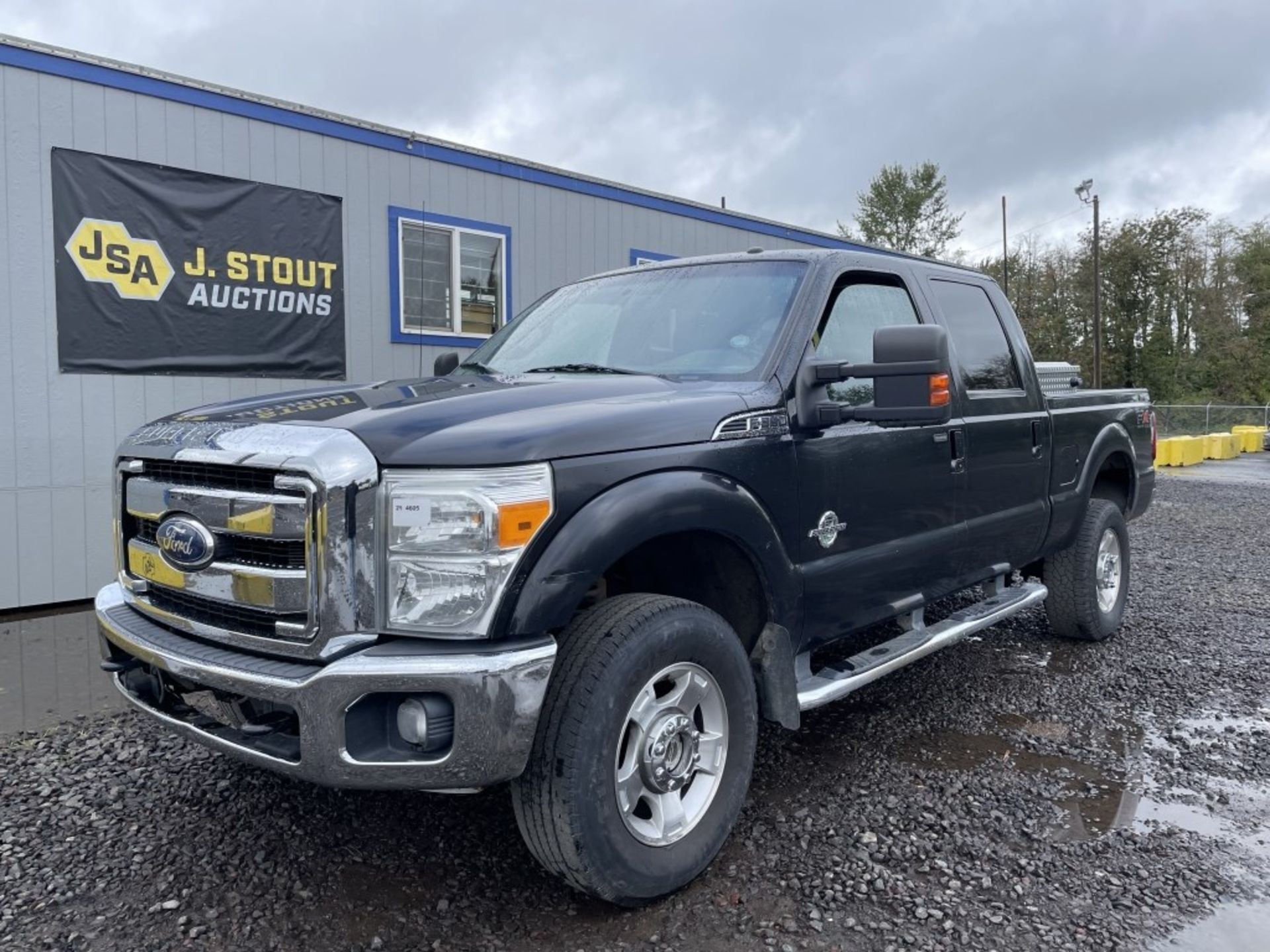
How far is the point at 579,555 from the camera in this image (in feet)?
7.86

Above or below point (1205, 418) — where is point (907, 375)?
below

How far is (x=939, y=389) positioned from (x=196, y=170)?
19.2 ft

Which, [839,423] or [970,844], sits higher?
[839,423]

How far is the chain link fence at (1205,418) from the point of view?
28391 mm

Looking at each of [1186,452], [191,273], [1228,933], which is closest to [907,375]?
[1228,933]

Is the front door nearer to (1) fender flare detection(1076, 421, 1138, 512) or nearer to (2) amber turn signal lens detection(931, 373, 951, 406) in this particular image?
(2) amber turn signal lens detection(931, 373, 951, 406)

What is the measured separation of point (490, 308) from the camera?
848cm

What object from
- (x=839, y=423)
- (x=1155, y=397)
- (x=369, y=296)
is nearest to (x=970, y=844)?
(x=839, y=423)

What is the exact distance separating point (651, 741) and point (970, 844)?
1.23 meters

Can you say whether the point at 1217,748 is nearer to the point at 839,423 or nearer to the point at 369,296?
the point at 839,423

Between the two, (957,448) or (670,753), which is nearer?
(670,753)

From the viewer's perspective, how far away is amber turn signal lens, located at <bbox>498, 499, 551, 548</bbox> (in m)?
2.30

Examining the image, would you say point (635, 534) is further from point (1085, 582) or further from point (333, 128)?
point (333, 128)

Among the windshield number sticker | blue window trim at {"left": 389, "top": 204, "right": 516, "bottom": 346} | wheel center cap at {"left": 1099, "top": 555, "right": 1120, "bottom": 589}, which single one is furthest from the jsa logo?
wheel center cap at {"left": 1099, "top": 555, "right": 1120, "bottom": 589}
